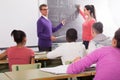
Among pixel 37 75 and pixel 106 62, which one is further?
pixel 37 75

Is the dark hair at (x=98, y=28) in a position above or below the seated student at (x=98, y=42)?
above

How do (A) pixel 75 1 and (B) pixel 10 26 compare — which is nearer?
(B) pixel 10 26

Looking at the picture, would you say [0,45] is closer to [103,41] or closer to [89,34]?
[89,34]

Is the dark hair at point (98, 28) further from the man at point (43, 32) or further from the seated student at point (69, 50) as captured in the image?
the man at point (43, 32)

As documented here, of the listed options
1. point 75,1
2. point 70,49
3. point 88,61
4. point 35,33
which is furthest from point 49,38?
point 88,61

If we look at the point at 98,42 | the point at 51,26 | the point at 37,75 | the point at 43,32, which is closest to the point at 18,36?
the point at 98,42

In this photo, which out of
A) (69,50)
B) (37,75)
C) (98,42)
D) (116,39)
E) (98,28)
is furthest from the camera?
(98,28)

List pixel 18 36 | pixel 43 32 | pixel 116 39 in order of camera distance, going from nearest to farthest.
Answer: pixel 116 39 → pixel 18 36 → pixel 43 32

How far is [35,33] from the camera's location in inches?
240

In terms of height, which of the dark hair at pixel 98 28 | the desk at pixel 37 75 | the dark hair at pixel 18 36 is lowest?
the desk at pixel 37 75

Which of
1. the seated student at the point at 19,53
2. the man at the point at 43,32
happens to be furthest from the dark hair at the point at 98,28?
the man at the point at 43,32

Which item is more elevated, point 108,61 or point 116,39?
point 116,39

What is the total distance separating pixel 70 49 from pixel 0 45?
8.25 feet

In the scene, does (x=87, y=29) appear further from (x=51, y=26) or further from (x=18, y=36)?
(x=18, y=36)
